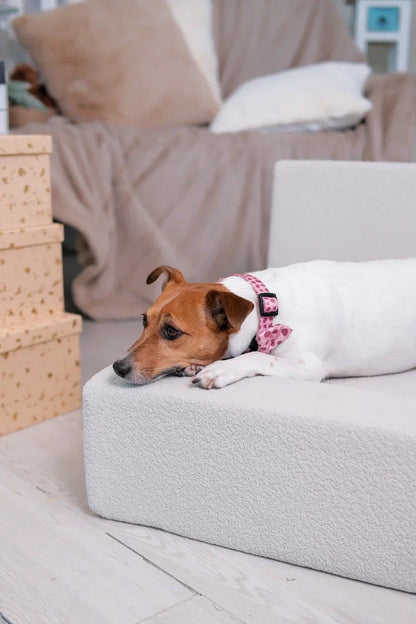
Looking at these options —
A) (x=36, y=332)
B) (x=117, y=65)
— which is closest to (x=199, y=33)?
(x=117, y=65)

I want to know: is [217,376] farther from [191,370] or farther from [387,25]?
[387,25]

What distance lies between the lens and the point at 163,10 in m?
3.36

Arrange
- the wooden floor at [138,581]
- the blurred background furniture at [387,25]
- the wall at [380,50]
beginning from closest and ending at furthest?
the wooden floor at [138,581] < the blurred background furniture at [387,25] < the wall at [380,50]

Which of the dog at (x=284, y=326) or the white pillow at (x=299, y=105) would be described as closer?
the dog at (x=284, y=326)

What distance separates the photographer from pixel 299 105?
3164 mm

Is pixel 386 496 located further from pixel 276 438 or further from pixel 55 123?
pixel 55 123

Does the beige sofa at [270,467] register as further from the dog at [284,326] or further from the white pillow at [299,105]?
the white pillow at [299,105]

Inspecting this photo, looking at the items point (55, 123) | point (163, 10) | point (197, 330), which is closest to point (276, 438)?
point (197, 330)

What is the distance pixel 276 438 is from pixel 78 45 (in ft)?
7.82

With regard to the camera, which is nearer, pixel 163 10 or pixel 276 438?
pixel 276 438

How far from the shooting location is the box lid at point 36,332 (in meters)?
1.81

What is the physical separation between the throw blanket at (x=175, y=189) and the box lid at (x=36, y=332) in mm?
667

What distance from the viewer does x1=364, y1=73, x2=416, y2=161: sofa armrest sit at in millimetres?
3066

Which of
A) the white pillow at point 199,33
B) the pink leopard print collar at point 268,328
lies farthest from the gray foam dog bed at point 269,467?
the white pillow at point 199,33
